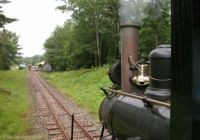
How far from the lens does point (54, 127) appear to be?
48.7ft

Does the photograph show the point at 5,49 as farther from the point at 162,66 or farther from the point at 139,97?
the point at 162,66

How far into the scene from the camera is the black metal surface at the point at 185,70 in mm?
1949

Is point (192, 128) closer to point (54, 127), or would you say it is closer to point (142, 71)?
point (142, 71)

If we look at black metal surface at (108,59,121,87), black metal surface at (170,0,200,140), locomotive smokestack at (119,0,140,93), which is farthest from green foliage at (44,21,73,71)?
black metal surface at (170,0,200,140)

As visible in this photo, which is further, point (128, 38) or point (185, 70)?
point (128, 38)

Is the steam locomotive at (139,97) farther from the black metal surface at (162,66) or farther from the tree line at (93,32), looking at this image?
the tree line at (93,32)

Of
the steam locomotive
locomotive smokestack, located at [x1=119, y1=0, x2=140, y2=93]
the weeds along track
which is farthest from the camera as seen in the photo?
the weeds along track

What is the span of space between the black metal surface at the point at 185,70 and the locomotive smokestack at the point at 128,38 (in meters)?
4.58

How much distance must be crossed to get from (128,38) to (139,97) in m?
1.73

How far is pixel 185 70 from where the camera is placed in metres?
2.03

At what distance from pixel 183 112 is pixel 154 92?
2.83 metres

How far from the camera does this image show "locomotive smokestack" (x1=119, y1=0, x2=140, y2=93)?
673cm

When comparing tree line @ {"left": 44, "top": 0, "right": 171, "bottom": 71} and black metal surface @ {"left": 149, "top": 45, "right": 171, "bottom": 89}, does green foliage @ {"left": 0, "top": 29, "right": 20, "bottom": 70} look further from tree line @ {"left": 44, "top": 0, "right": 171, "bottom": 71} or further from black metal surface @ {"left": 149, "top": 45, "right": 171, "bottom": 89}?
black metal surface @ {"left": 149, "top": 45, "right": 171, "bottom": 89}

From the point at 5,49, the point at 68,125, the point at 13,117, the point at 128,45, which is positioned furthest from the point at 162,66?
the point at 5,49
